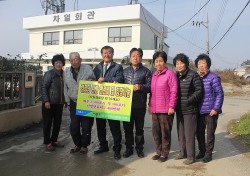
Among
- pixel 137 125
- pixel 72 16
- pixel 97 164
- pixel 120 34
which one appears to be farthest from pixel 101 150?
pixel 72 16

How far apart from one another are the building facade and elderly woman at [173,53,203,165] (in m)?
19.4

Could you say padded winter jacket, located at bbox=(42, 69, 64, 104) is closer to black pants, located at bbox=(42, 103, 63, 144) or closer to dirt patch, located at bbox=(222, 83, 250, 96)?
black pants, located at bbox=(42, 103, 63, 144)

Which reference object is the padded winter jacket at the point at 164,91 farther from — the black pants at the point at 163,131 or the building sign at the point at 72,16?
the building sign at the point at 72,16

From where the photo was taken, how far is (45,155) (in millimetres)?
5598

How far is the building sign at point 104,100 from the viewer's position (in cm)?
537

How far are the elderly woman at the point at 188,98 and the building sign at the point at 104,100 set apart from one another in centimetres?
89

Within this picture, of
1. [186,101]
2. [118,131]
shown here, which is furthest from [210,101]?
[118,131]

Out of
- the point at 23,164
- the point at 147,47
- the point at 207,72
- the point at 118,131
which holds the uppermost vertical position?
the point at 147,47

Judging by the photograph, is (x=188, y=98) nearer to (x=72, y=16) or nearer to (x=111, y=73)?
(x=111, y=73)

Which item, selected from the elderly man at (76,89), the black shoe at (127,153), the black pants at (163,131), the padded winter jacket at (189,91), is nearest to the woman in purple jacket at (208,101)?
the padded winter jacket at (189,91)

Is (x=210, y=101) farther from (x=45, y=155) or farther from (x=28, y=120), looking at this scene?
(x=28, y=120)

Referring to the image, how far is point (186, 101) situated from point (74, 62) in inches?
82.3

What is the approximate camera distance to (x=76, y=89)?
221 inches

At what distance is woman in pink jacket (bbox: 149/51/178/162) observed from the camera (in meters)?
5.16
